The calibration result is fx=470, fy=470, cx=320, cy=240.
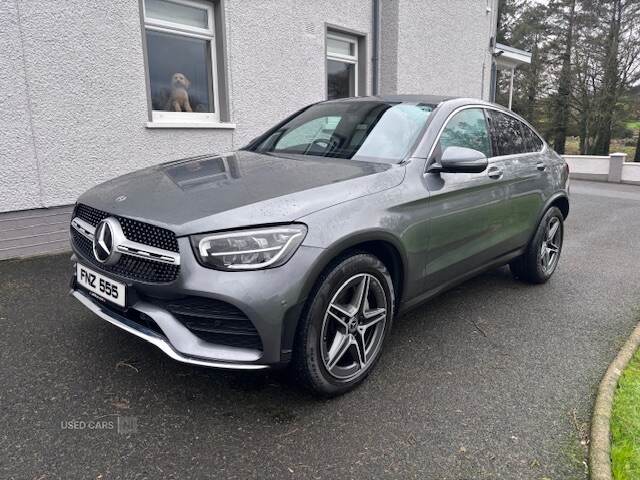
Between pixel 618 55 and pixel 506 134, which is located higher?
pixel 618 55

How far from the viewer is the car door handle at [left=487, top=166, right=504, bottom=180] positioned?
3389mm

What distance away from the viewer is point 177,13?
19.1 feet

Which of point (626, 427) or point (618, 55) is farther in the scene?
point (618, 55)

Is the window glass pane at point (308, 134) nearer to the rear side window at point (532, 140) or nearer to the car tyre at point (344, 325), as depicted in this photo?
the car tyre at point (344, 325)

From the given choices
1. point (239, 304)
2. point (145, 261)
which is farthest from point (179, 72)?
point (239, 304)

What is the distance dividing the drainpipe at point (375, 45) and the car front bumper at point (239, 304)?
7376mm

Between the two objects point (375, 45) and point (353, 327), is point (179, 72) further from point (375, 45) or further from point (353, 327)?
point (353, 327)

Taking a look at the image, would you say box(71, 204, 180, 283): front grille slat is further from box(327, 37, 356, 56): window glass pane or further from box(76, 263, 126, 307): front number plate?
box(327, 37, 356, 56): window glass pane

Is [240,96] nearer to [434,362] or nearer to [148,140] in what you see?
[148,140]

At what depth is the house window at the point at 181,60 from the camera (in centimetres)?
567

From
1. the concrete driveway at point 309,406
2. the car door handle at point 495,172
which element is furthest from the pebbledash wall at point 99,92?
the car door handle at point 495,172

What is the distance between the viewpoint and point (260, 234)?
2.07 meters

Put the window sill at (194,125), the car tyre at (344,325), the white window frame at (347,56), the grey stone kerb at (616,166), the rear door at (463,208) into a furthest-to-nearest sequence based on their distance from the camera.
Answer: the grey stone kerb at (616,166), the white window frame at (347,56), the window sill at (194,125), the rear door at (463,208), the car tyre at (344,325)

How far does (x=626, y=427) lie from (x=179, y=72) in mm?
5785
